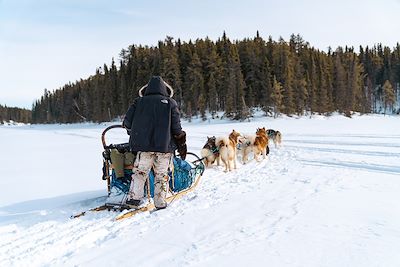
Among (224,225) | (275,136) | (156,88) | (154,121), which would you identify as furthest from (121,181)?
(275,136)

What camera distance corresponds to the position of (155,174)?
4.61 meters

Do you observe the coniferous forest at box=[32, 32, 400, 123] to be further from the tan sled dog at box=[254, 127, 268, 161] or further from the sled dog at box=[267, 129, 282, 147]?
the tan sled dog at box=[254, 127, 268, 161]

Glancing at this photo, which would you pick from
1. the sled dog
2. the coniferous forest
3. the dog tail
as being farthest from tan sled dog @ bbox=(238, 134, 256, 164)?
the coniferous forest

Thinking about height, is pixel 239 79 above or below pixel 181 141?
above

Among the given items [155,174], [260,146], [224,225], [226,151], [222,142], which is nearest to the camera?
[224,225]

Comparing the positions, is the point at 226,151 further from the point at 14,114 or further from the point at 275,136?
the point at 14,114

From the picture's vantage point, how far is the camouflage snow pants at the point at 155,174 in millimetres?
4492

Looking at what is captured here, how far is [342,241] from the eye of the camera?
3.05 meters

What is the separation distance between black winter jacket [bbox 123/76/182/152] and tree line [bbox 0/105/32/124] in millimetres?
138705

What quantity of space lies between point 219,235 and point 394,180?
13.5 feet

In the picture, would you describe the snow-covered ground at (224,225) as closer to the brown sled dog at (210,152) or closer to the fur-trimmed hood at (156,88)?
the brown sled dog at (210,152)

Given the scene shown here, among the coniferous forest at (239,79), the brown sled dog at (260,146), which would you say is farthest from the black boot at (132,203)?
the coniferous forest at (239,79)

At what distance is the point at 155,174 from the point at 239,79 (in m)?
37.6

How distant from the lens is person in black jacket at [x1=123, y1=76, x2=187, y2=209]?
4363mm
